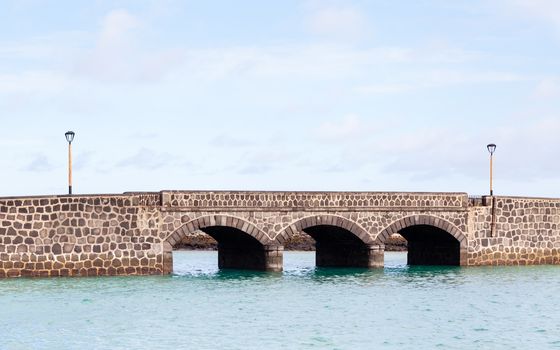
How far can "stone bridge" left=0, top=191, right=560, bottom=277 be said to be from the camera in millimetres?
34281

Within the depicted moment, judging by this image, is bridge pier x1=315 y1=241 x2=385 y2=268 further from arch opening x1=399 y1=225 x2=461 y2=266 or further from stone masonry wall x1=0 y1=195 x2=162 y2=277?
stone masonry wall x1=0 y1=195 x2=162 y2=277

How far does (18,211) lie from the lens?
3381 cm

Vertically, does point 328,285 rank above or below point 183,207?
below

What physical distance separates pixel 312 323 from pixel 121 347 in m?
5.87

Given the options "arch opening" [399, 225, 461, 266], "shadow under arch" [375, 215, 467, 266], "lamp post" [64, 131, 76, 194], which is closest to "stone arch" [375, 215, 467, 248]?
"shadow under arch" [375, 215, 467, 266]

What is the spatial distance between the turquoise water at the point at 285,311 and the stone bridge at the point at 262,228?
96 cm

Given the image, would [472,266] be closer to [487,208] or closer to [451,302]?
[487,208]

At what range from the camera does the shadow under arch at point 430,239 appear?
40000mm

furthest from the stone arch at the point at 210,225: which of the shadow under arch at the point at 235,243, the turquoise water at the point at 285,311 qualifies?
the turquoise water at the point at 285,311

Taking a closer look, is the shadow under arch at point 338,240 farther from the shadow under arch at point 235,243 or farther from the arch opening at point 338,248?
the shadow under arch at point 235,243

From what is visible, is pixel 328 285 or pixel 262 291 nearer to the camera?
pixel 262 291

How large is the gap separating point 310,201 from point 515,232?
1036 centimetres

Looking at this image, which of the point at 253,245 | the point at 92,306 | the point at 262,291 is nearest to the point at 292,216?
the point at 253,245

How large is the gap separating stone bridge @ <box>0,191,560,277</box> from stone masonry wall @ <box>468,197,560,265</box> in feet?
0.14
